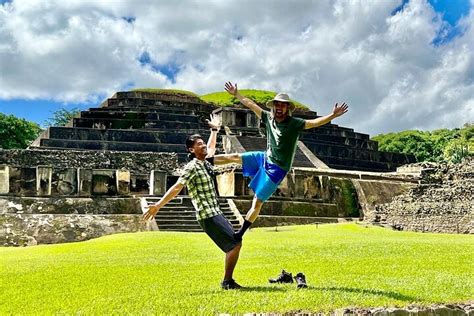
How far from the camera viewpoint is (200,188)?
231 inches

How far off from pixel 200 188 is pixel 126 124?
26200 mm

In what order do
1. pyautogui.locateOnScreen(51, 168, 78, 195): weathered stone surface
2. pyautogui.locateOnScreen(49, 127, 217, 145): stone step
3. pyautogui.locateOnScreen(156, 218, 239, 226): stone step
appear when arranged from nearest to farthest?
pyautogui.locateOnScreen(156, 218, 239, 226): stone step < pyautogui.locateOnScreen(51, 168, 78, 195): weathered stone surface < pyautogui.locateOnScreen(49, 127, 217, 145): stone step

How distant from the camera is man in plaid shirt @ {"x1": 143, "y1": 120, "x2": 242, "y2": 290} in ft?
18.6

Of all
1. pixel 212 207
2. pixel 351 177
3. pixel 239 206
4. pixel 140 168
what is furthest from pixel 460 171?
pixel 212 207

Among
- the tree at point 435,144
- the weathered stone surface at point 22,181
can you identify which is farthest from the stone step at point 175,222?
the tree at point 435,144

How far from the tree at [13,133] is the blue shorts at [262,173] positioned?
4677 centimetres

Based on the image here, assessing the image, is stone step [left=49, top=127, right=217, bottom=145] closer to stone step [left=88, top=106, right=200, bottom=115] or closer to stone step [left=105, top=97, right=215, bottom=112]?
stone step [left=88, top=106, right=200, bottom=115]

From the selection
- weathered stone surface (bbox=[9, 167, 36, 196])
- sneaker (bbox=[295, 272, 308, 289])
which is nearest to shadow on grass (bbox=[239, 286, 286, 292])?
sneaker (bbox=[295, 272, 308, 289])

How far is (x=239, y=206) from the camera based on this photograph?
18859mm

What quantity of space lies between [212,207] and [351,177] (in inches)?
796

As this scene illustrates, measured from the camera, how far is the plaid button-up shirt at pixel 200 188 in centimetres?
580

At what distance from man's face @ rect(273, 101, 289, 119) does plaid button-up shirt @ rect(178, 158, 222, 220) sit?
99 centimetres

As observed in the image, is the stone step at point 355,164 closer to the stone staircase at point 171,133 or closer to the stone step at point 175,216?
the stone staircase at point 171,133

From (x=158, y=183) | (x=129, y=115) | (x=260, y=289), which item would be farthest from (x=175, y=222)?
(x=129, y=115)
